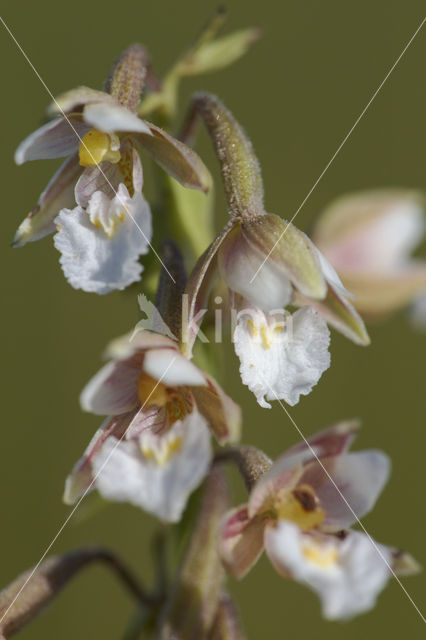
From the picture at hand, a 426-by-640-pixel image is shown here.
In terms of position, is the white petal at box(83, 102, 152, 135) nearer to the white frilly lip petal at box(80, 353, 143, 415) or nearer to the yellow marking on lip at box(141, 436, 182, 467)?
the white frilly lip petal at box(80, 353, 143, 415)

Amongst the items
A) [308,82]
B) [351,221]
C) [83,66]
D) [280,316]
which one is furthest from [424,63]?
[280,316]

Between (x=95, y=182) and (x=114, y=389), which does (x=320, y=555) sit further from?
→ (x=95, y=182)

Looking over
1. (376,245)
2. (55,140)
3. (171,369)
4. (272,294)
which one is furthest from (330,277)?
(376,245)

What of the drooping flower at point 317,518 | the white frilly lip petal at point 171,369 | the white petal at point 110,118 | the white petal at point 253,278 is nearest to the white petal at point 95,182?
the white petal at point 110,118

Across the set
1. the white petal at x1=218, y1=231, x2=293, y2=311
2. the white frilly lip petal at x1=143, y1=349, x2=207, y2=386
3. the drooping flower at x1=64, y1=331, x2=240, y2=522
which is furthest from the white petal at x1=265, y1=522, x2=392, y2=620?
the white petal at x1=218, y1=231, x2=293, y2=311

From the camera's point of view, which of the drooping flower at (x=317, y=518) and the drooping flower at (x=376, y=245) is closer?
the drooping flower at (x=317, y=518)

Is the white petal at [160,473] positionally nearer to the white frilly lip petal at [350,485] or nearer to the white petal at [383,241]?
the white frilly lip petal at [350,485]
